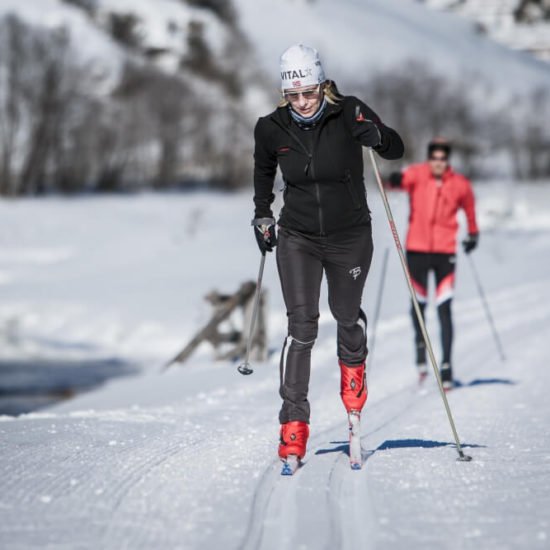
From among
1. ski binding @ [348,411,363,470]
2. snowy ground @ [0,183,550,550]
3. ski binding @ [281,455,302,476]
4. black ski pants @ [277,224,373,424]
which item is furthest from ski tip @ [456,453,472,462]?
ski binding @ [281,455,302,476]

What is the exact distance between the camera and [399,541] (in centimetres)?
359

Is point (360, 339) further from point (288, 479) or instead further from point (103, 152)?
point (103, 152)

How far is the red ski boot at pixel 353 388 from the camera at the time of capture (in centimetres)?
505

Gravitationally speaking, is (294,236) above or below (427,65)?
below

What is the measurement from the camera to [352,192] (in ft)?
15.9

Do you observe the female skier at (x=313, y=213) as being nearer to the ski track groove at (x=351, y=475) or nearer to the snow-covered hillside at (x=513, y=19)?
the ski track groove at (x=351, y=475)

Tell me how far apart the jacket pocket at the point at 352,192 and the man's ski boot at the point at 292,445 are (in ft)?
3.64

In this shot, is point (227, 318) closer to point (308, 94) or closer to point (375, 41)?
point (308, 94)

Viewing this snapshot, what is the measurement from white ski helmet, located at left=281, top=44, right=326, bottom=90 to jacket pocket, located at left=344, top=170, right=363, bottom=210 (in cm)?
47

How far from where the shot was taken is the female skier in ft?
15.5

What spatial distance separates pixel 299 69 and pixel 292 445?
179cm

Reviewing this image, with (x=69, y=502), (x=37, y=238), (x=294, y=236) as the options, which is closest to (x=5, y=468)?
(x=69, y=502)

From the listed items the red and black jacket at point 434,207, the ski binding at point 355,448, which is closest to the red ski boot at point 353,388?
the ski binding at point 355,448

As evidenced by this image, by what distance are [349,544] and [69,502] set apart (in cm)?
123
